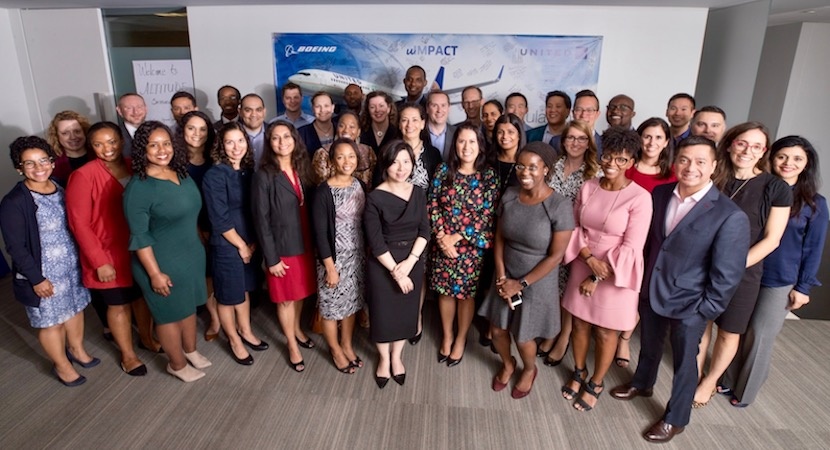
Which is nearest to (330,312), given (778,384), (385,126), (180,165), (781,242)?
(180,165)

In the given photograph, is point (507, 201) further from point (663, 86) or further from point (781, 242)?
point (663, 86)

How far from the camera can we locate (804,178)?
2.51 meters

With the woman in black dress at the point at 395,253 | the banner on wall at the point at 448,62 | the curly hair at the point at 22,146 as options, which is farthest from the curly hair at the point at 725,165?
the curly hair at the point at 22,146

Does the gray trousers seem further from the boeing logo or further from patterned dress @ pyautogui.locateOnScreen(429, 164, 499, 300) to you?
the boeing logo

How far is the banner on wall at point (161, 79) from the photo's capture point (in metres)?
4.93

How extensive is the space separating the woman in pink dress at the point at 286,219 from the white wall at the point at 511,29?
237 cm

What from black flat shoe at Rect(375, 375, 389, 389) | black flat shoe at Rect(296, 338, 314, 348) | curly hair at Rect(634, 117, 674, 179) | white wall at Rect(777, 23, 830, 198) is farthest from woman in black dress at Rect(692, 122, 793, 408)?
white wall at Rect(777, 23, 830, 198)

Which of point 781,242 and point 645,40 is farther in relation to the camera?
point 645,40

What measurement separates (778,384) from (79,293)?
465 cm

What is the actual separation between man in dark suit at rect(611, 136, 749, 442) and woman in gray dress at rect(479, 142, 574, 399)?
48cm

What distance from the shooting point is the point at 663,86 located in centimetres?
470

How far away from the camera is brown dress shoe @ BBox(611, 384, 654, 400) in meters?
2.92

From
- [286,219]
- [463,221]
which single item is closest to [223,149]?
[286,219]

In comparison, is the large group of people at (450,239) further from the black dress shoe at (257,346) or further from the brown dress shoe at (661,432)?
the black dress shoe at (257,346)
